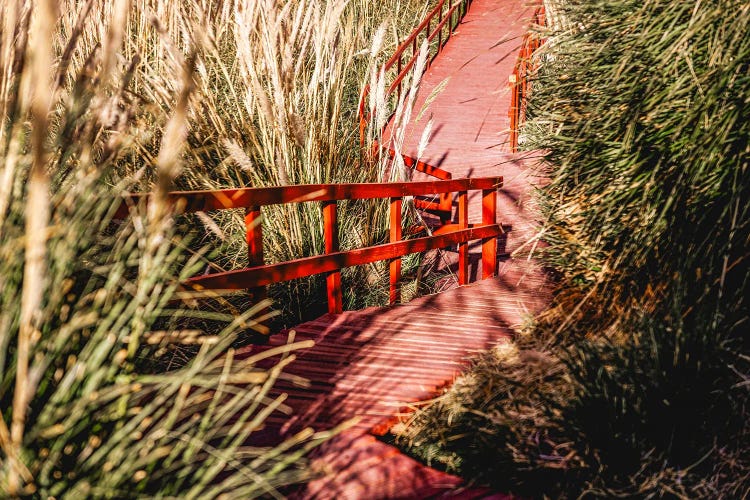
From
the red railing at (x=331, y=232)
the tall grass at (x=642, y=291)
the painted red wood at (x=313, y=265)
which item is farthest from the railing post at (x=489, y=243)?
the tall grass at (x=642, y=291)

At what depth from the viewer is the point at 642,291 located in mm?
2971

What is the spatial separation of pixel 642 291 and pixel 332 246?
5.73 feet

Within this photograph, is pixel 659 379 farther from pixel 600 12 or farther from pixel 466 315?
pixel 466 315

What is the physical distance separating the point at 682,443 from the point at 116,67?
374 cm

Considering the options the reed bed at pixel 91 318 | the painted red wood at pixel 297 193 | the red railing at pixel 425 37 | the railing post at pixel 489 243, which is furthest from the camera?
the red railing at pixel 425 37

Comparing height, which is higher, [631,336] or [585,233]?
[585,233]

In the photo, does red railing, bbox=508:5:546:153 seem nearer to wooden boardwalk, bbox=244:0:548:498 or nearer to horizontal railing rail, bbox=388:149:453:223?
wooden boardwalk, bbox=244:0:548:498

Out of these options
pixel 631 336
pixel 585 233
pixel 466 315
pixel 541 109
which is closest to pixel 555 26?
pixel 541 109

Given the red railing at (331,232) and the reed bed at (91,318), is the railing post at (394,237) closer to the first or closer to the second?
the red railing at (331,232)

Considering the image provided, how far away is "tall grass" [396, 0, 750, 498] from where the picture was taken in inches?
89.4

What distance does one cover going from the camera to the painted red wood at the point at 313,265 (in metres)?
3.41

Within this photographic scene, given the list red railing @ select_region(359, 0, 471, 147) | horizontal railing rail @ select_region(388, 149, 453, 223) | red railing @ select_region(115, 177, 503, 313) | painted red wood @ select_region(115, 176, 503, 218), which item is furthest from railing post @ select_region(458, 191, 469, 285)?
red railing @ select_region(359, 0, 471, 147)

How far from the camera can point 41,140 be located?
1004mm

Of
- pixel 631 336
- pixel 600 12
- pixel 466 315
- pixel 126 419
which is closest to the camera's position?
pixel 126 419
